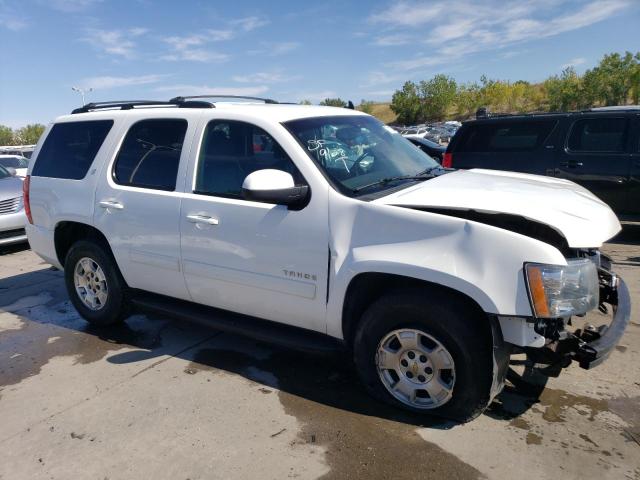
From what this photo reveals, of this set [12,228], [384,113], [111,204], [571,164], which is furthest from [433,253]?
[384,113]

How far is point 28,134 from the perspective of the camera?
89625mm

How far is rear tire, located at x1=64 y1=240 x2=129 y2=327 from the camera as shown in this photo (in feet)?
14.7

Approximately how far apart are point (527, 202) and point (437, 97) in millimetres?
96132

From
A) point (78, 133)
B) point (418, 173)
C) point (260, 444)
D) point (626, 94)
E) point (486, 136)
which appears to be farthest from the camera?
point (626, 94)

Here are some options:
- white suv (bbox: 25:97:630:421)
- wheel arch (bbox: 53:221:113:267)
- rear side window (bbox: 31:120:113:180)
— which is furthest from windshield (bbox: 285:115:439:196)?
wheel arch (bbox: 53:221:113:267)

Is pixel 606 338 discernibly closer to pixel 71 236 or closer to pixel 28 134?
pixel 71 236

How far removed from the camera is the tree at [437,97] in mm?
92812

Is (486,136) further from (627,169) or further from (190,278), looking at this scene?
(190,278)

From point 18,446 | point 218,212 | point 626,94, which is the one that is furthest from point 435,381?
point 626,94

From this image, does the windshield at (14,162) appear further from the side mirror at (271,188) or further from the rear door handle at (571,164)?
the side mirror at (271,188)

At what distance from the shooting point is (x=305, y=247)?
3178 millimetres

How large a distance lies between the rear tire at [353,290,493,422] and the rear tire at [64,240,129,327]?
244 cm

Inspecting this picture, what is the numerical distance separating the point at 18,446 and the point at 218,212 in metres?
1.87

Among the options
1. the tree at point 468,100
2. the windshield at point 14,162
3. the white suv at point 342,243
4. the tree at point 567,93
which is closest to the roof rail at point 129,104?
the white suv at point 342,243
